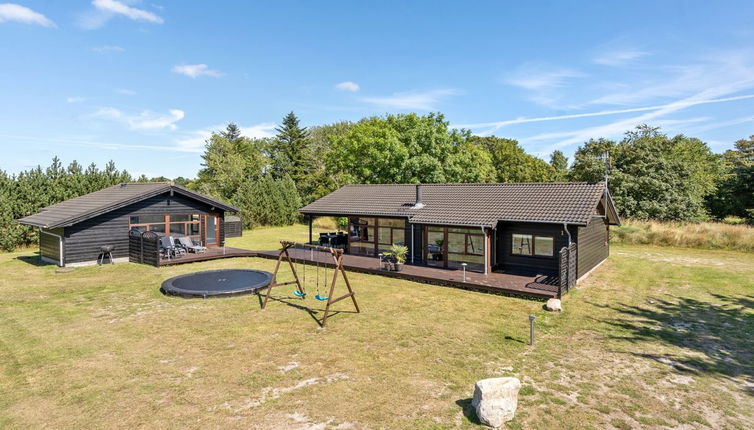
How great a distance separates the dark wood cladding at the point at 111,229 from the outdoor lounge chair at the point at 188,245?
1662mm

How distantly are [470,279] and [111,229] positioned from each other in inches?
649

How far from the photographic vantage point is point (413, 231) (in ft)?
55.5

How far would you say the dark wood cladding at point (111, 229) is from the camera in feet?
53.2

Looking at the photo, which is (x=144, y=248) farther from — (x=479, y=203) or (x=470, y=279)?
(x=479, y=203)

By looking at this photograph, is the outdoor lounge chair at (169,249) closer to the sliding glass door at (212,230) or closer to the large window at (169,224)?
the large window at (169,224)

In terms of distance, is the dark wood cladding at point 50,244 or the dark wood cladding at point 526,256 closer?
the dark wood cladding at point 526,256

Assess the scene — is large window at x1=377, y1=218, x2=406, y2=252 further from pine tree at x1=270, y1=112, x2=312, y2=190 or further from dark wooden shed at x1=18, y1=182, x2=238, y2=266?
pine tree at x1=270, y1=112, x2=312, y2=190

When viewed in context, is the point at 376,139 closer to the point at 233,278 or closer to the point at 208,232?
the point at 208,232

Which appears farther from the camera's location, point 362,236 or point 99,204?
point 362,236

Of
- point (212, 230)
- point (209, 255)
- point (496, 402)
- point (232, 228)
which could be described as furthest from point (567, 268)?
point (232, 228)

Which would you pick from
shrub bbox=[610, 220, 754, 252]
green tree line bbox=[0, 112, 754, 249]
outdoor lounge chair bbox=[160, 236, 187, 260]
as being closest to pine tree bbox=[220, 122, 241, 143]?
green tree line bbox=[0, 112, 754, 249]

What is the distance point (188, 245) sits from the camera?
18672 mm

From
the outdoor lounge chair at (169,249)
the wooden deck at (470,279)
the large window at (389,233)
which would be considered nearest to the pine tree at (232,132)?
the outdoor lounge chair at (169,249)

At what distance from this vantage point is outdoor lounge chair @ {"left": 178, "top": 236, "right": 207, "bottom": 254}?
61.1 feet
